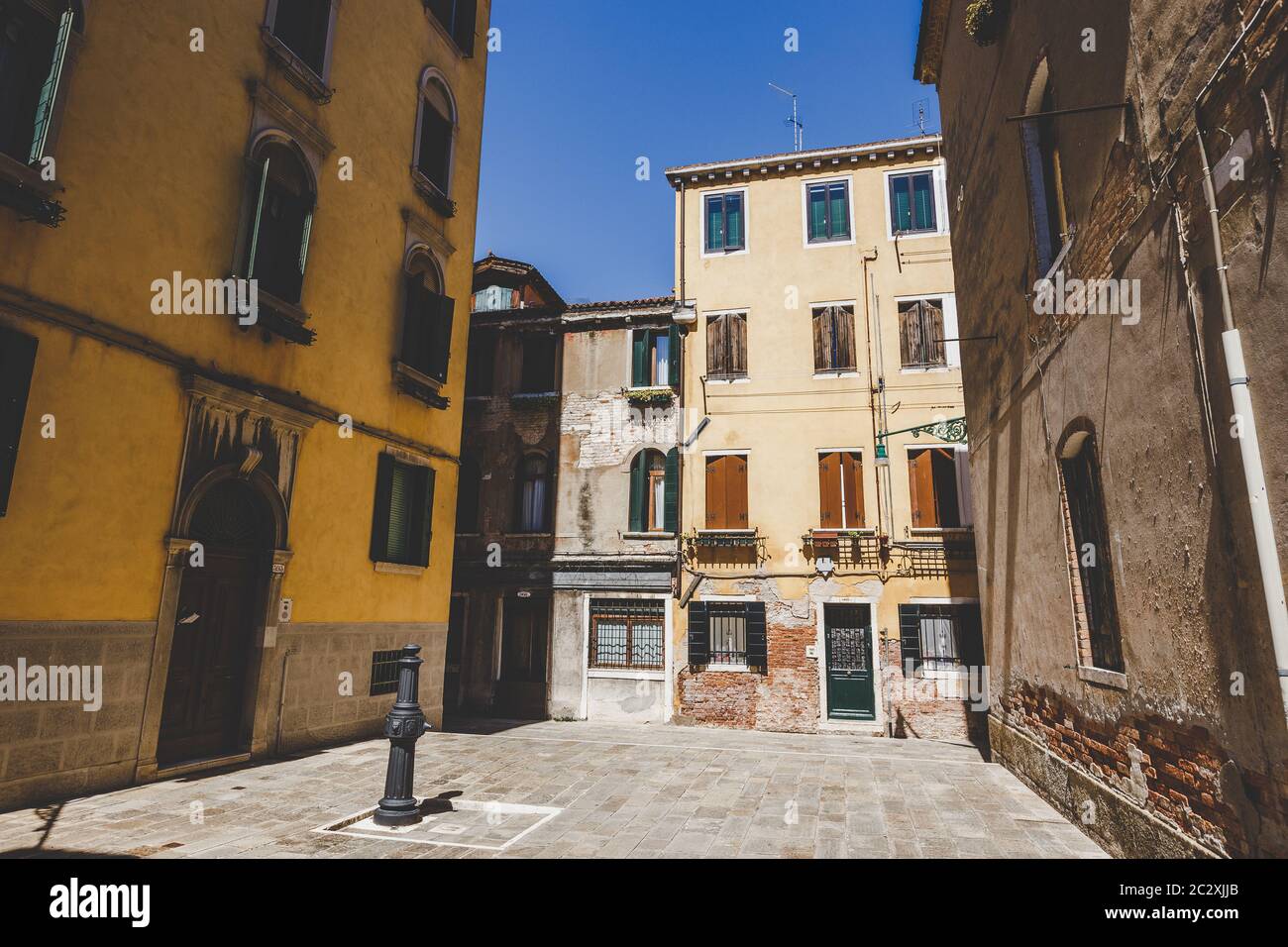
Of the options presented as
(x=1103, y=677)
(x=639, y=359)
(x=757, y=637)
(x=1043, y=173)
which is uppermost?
(x=639, y=359)

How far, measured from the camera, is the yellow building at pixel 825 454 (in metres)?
14.4

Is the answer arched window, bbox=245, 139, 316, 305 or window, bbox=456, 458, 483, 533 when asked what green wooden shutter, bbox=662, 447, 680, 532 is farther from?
arched window, bbox=245, 139, 316, 305

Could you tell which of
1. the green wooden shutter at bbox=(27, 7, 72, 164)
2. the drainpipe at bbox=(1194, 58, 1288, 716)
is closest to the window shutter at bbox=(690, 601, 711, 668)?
the drainpipe at bbox=(1194, 58, 1288, 716)

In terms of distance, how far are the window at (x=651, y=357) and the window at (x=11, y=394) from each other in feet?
39.6

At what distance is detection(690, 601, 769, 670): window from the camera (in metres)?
15.0

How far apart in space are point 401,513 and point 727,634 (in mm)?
7638

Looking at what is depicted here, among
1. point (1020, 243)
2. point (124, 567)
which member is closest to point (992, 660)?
point (1020, 243)

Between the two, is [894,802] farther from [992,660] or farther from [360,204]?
[360,204]

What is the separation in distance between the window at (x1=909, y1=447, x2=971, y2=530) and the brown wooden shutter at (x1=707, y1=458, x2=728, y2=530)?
4.01 m

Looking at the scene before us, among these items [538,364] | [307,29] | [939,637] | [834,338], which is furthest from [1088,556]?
[538,364]

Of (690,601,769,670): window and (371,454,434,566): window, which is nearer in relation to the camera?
(371,454,434,566): window

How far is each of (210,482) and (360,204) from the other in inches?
192

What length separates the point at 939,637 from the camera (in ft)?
47.1

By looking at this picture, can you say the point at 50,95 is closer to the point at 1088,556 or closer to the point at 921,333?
the point at 1088,556
